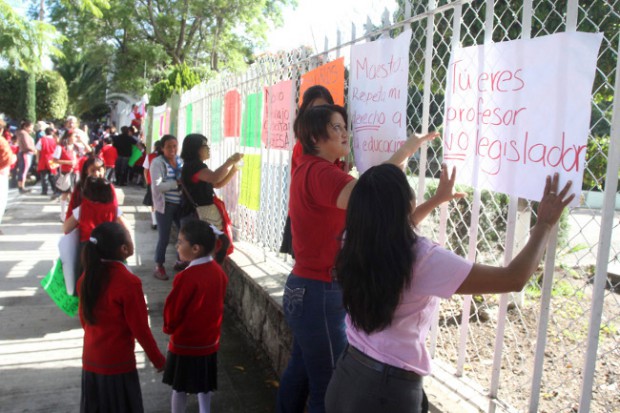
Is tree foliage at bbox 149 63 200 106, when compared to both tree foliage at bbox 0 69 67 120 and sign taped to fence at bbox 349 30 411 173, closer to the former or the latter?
sign taped to fence at bbox 349 30 411 173

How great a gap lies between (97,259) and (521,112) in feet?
7.31

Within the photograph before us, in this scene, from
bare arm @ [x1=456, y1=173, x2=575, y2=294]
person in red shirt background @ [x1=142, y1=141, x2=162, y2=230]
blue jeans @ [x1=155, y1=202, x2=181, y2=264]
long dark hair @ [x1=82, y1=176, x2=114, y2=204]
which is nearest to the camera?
bare arm @ [x1=456, y1=173, x2=575, y2=294]

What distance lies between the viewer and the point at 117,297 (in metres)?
2.81

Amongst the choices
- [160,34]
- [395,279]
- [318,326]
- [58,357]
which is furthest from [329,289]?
[160,34]

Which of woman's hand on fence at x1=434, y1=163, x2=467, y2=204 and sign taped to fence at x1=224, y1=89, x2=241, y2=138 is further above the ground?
sign taped to fence at x1=224, y1=89, x2=241, y2=138

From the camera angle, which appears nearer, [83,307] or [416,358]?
[416,358]

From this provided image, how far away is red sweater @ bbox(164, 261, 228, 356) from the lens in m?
3.04

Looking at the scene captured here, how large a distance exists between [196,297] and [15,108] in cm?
3315

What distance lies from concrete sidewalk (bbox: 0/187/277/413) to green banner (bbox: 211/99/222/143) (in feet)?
5.71

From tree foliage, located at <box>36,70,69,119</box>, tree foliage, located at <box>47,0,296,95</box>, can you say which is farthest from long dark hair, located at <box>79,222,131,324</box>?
tree foliage, located at <box>36,70,69,119</box>

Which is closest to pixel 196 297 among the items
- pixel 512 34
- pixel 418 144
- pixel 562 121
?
pixel 418 144

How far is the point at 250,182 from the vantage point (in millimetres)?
5359

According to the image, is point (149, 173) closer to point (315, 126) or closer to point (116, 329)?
point (116, 329)

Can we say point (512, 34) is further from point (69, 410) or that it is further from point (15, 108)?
point (15, 108)
